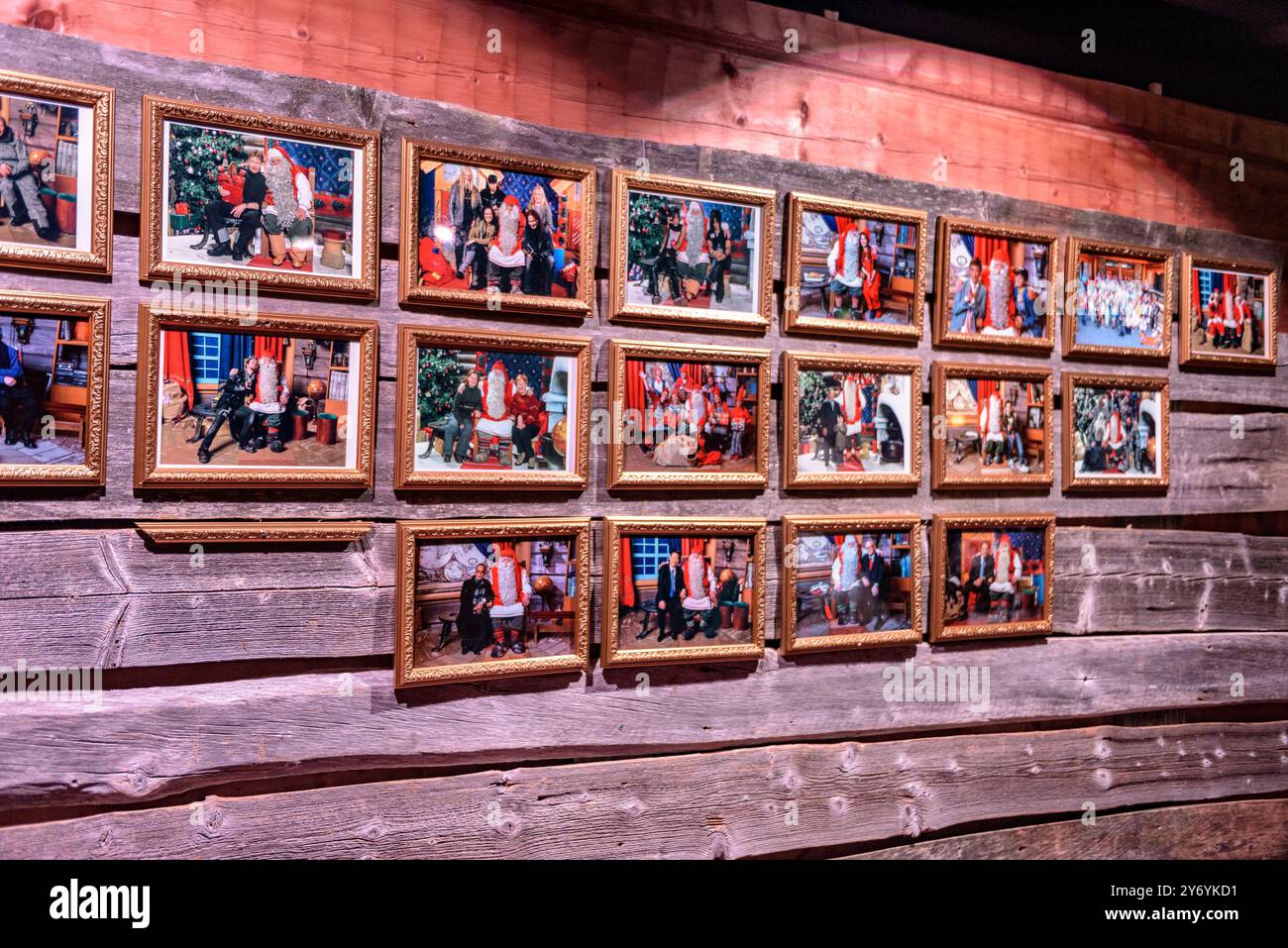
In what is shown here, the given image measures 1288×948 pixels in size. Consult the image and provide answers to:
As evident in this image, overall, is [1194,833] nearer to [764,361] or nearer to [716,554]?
[716,554]

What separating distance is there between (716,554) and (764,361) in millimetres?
601

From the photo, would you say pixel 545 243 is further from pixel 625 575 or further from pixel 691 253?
pixel 625 575

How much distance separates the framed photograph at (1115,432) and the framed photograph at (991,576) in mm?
260

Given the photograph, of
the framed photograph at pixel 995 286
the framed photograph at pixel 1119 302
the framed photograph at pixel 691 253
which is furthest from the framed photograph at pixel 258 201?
the framed photograph at pixel 1119 302

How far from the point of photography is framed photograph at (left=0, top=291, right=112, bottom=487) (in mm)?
1895

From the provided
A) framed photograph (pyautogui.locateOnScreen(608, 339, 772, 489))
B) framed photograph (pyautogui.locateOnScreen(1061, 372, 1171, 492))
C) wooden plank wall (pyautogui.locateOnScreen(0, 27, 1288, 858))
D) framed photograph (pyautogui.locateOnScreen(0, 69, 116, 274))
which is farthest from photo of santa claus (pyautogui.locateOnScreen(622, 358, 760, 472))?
framed photograph (pyautogui.locateOnScreen(0, 69, 116, 274))

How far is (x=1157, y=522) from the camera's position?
3094 mm

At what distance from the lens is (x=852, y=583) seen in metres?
2.64

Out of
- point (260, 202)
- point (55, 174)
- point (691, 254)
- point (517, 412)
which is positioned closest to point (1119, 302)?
point (691, 254)

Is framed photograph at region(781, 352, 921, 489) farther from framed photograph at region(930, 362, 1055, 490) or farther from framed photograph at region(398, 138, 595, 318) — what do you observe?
framed photograph at region(398, 138, 595, 318)

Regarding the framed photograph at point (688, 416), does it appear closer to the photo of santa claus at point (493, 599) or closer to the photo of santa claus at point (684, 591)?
the photo of santa claus at point (684, 591)

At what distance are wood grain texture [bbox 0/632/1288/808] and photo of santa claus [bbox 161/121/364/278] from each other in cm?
107

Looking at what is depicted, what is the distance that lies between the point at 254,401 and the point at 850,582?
1790mm

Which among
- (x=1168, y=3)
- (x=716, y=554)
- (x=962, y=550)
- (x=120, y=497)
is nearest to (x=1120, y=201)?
(x=1168, y=3)
